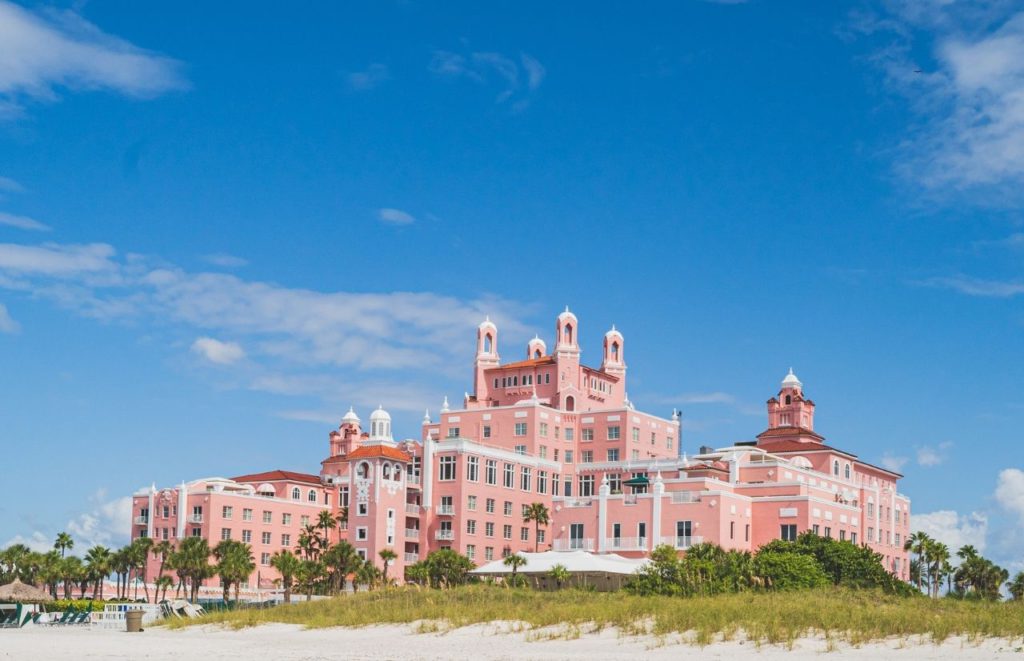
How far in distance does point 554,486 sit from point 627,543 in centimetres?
1795

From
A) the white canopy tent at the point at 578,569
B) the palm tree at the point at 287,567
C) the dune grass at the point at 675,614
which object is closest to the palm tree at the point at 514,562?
the white canopy tent at the point at 578,569

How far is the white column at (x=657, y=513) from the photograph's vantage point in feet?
280

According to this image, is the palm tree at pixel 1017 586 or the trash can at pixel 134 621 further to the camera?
the palm tree at pixel 1017 586

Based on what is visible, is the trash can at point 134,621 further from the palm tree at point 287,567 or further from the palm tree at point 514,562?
the palm tree at point 287,567

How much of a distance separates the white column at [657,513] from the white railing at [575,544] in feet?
16.1

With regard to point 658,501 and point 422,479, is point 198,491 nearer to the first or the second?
point 422,479

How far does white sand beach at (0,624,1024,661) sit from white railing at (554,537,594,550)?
123ft

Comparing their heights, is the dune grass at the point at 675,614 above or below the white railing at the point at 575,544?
below

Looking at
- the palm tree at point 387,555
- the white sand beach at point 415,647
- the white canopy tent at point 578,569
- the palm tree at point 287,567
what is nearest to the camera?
the white sand beach at point 415,647

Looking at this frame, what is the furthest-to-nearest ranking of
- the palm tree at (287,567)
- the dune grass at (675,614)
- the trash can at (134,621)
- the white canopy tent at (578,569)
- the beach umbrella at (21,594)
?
the palm tree at (287,567) < the white canopy tent at (578,569) < the beach umbrella at (21,594) < the trash can at (134,621) < the dune grass at (675,614)

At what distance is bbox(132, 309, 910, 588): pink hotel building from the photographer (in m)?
86.2

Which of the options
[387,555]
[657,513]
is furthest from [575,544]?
[387,555]

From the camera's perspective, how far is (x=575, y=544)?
294 feet

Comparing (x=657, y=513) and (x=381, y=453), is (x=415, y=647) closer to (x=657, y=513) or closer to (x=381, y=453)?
(x=657, y=513)
